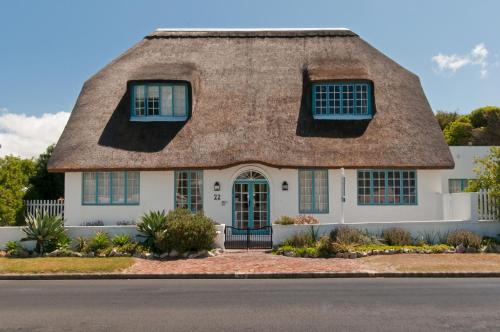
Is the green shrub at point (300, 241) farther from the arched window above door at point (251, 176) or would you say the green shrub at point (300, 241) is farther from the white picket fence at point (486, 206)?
the white picket fence at point (486, 206)

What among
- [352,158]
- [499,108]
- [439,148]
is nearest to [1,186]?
[352,158]

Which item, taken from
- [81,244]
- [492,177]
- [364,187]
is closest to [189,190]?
[81,244]

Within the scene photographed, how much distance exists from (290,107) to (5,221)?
13.5 metres

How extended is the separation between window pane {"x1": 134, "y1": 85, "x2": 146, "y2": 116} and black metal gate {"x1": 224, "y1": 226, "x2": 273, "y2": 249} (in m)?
6.88

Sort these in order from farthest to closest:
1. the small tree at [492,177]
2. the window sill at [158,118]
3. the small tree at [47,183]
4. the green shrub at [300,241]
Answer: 1. the small tree at [47,183]
2. the window sill at [158,118]
3. the small tree at [492,177]
4. the green shrub at [300,241]

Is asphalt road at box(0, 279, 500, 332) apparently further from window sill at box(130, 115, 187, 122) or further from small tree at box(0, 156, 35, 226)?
window sill at box(130, 115, 187, 122)

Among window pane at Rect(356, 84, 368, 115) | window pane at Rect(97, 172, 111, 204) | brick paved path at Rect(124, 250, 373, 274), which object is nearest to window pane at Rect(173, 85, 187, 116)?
window pane at Rect(97, 172, 111, 204)

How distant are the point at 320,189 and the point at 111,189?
350 inches

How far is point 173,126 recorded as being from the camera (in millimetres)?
22828

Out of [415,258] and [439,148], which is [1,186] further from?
[439,148]

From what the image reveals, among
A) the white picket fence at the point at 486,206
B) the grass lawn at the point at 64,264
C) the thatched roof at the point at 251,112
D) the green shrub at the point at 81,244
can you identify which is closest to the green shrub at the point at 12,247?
the grass lawn at the point at 64,264

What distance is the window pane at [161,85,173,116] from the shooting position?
921 inches

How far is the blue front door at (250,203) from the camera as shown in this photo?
71.7 ft

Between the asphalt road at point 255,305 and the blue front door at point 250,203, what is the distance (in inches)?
325
